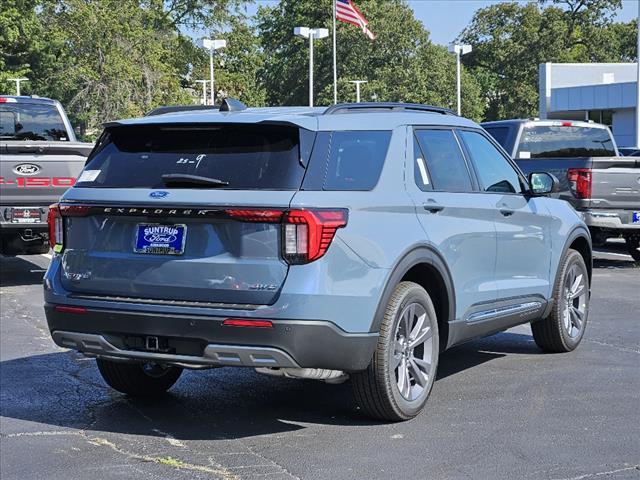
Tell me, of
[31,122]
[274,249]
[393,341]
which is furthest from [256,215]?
[31,122]

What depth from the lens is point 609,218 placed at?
13211 millimetres

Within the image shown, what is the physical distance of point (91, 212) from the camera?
18.3ft

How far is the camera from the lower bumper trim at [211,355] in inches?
200

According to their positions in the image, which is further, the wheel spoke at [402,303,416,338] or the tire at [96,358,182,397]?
the tire at [96,358,182,397]

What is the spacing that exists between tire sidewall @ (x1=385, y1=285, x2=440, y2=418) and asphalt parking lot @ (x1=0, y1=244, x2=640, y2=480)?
110 mm

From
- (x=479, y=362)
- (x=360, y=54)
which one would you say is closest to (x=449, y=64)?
(x=360, y=54)

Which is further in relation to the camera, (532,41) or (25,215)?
(532,41)

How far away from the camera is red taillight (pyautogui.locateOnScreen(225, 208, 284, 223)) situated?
509cm

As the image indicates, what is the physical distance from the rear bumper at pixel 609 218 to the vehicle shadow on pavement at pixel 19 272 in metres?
7.14

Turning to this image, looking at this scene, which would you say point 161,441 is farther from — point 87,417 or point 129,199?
point 129,199

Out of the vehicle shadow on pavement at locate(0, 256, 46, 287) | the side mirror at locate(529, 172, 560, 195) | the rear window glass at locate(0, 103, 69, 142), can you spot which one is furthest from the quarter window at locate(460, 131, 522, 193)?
the rear window glass at locate(0, 103, 69, 142)

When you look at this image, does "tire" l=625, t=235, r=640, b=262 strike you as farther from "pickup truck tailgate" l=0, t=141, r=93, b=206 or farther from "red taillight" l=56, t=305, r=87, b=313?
"red taillight" l=56, t=305, r=87, b=313

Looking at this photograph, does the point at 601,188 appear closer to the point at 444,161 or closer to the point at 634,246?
the point at 634,246

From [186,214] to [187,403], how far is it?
1.65 metres
